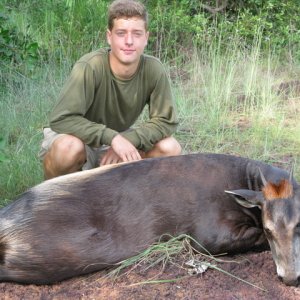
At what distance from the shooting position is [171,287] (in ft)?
12.3

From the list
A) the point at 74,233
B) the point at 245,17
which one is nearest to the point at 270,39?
the point at 245,17

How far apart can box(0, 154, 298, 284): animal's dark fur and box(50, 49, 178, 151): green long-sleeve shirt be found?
2.30ft

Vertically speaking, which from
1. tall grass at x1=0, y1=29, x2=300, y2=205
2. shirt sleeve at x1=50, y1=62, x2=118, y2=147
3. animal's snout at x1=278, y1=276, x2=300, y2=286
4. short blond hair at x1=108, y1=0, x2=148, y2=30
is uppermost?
short blond hair at x1=108, y1=0, x2=148, y2=30

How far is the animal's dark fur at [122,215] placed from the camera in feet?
12.7

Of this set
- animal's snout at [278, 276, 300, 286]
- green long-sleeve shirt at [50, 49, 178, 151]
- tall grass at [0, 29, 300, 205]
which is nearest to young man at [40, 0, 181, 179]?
green long-sleeve shirt at [50, 49, 178, 151]

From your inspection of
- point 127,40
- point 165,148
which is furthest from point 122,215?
point 127,40

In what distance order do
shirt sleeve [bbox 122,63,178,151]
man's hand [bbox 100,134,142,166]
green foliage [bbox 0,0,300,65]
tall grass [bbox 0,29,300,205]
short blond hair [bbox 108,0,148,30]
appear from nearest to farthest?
man's hand [bbox 100,134,142,166], short blond hair [bbox 108,0,148,30], shirt sleeve [bbox 122,63,178,151], tall grass [bbox 0,29,300,205], green foliage [bbox 0,0,300,65]

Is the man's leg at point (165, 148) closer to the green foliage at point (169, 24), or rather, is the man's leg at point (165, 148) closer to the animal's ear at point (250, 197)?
the animal's ear at point (250, 197)

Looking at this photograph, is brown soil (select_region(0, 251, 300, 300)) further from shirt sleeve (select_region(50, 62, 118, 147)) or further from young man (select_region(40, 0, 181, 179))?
shirt sleeve (select_region(50, 62, 118, 147))

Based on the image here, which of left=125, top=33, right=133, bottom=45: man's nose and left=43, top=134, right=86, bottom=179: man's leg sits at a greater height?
left=125, top=33, right=133, bottom=45: man's nose

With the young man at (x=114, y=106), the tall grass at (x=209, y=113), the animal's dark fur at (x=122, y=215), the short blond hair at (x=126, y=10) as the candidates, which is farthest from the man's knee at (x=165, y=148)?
the tall grass at (x=209, y=113)

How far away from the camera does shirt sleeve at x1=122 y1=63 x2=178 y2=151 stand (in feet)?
16.7

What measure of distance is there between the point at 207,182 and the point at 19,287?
56.9 inches

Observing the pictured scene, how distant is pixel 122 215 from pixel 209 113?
365 centimetres
